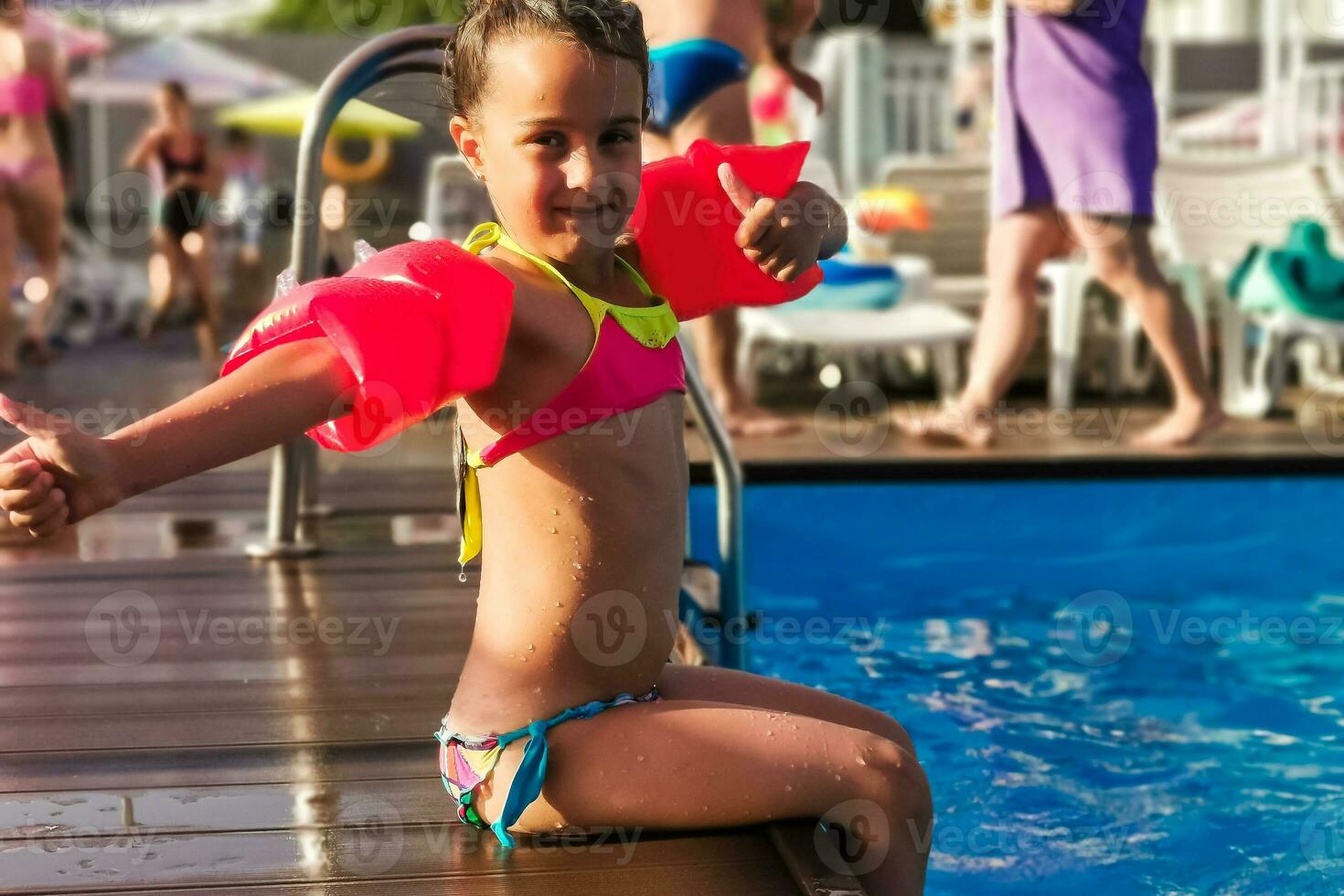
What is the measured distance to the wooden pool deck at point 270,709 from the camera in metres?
1.82

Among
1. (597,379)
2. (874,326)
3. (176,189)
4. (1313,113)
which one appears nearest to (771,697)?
(597,379)

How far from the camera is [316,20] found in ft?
161

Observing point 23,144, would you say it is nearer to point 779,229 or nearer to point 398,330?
point 779,229

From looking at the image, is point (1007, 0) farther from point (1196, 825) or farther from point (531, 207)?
point (531, 207)

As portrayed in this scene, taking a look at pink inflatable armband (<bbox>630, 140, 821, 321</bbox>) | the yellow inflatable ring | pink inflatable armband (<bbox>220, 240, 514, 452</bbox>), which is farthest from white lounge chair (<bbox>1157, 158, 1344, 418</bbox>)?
the yellow inflatable ring

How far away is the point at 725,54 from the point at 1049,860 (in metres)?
2.77

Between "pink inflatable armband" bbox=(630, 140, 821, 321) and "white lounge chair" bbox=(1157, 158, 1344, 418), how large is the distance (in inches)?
191

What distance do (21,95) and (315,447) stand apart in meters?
4.32

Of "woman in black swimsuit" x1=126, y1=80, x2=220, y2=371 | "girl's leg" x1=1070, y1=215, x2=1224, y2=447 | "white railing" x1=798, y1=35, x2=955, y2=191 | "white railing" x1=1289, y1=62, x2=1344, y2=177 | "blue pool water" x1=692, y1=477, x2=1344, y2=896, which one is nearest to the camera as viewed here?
"blue pool water" x1=692, y1=477, x2=1344, y2=896

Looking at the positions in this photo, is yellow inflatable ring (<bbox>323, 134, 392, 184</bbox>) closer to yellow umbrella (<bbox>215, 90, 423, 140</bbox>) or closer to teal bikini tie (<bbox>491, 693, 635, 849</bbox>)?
yellow umbrella (<bbox>215, 90, 423, 140</bbox>)

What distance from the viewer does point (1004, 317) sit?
5113 mm

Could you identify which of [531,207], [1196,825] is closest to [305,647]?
[531,207]

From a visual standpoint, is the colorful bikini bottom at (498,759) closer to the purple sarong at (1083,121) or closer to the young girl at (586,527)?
the young girl at (586,527)

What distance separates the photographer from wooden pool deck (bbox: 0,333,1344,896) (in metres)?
1.82
